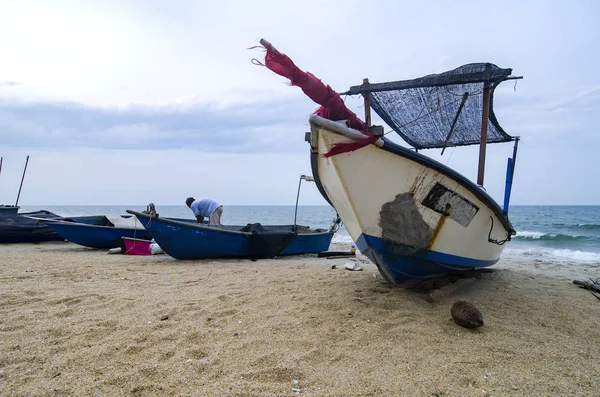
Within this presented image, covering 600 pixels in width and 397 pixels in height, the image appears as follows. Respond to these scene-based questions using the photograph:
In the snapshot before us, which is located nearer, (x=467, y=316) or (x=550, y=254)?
(x=467, y=316)

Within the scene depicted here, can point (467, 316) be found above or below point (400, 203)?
below

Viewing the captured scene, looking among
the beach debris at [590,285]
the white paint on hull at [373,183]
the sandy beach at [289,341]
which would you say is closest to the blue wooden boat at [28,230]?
the sandy beach at [289,341]

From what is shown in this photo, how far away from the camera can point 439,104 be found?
19.7ft

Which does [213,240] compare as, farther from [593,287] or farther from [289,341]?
[593,287]

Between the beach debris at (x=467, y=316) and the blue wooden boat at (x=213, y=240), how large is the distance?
17.5ft

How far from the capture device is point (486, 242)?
508 centimetres

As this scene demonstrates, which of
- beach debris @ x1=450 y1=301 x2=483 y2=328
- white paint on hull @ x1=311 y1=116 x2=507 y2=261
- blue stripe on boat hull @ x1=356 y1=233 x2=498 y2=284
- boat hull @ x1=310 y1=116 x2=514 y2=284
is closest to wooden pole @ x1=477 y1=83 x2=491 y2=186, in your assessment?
boat hull @ x1=310 y1=116 x2=514 y2=284

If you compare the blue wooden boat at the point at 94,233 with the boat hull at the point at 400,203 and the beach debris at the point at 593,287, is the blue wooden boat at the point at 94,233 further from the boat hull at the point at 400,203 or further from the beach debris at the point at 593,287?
the beach debris at the point at 593,287

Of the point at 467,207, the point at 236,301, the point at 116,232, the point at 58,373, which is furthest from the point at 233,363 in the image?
the point at 116,232

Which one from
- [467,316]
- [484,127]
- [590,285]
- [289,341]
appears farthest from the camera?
[590,285]

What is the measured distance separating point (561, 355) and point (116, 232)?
991cm

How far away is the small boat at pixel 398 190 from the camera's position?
11.8ft

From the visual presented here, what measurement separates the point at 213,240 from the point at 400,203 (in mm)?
4898

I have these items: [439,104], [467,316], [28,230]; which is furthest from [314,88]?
[28,230]
